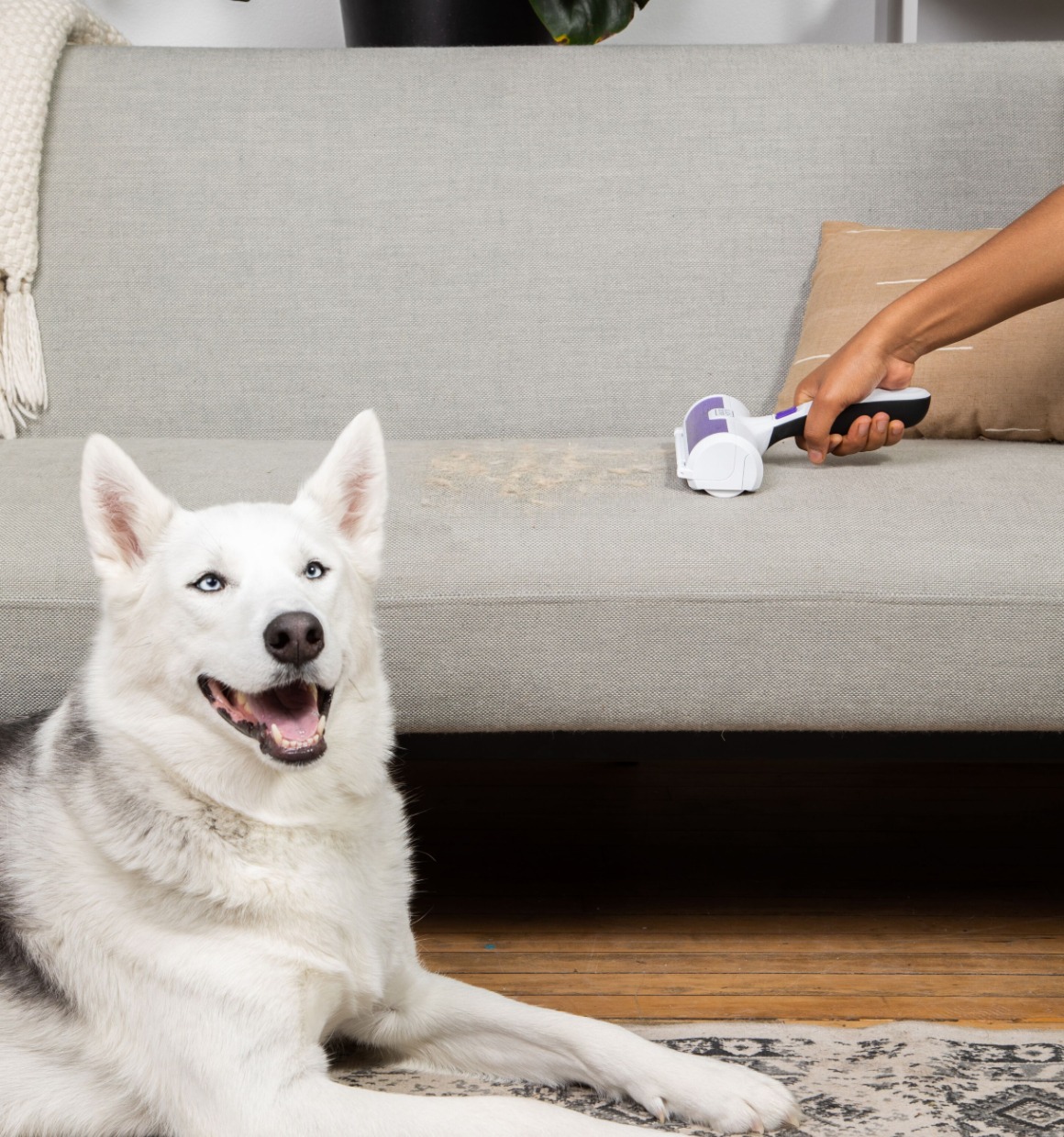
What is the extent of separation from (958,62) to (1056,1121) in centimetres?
217

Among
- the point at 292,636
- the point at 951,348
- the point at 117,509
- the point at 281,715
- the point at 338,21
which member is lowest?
the point at 281,715

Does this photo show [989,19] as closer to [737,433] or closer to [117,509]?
[737,433]

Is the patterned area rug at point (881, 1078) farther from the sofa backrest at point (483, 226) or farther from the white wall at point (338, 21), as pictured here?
the white wall at point (338, 21)

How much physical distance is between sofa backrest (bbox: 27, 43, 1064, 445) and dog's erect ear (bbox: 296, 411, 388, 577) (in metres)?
1.02

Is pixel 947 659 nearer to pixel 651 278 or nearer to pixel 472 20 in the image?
pixel 651 278

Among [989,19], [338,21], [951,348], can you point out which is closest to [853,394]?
[951,348]

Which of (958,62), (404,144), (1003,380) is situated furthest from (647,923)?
(958,62)

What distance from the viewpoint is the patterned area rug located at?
1359mm

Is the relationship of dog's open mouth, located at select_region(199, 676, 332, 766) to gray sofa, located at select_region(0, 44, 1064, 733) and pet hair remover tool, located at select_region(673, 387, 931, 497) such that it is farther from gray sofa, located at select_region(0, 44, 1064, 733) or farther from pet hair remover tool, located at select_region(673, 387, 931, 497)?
gray sofa, located at select_region(0, 44, 1064, 733)

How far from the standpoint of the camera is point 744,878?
7.02ft

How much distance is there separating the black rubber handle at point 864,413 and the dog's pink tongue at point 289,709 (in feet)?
3.11

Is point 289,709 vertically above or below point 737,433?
below

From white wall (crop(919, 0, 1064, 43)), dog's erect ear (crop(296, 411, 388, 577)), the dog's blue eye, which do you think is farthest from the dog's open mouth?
white wall (crop(919, 0, 1064, 43))

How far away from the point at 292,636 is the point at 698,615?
61cm
